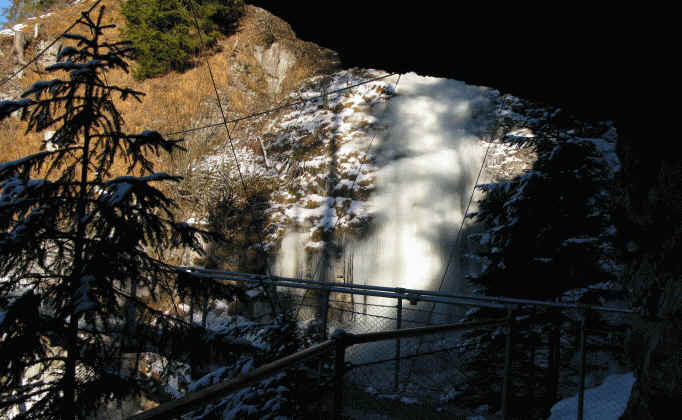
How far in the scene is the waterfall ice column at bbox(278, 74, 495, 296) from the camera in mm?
10789

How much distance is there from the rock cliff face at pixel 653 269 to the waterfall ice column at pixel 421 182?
7001 mm

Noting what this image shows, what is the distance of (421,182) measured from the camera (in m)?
12.2

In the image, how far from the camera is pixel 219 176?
13.1 meters

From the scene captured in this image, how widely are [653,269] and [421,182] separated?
365 inches

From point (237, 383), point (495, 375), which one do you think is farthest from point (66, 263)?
point (495, 375)

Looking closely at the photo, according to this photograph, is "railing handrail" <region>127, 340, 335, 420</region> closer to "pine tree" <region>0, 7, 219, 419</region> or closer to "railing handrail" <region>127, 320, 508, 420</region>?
"railing handrail" <region>127, 320, 508, 420</region>

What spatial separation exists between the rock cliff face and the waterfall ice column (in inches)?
276

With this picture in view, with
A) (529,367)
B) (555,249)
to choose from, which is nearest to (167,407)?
(529,367)

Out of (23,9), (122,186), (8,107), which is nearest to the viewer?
(8,107)

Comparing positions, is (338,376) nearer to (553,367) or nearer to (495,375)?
(495,375)

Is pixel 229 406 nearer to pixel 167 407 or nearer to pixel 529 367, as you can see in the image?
pixel 167 407

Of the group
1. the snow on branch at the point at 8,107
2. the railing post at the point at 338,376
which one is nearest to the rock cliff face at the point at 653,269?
the railing post at the point at 338,376

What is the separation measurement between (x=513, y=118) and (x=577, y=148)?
8.87 m

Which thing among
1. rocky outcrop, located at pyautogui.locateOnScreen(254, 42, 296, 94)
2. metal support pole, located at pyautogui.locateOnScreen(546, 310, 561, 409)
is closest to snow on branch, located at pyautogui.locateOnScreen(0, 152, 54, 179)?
metal support pole, located at pyautogui.locateOnScreen(546, 310, 561, 409)
